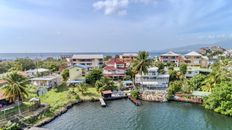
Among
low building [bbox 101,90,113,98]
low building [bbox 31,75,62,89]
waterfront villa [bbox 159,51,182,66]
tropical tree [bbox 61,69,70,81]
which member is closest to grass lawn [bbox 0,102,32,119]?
low building [bbox 31,75,62,89]

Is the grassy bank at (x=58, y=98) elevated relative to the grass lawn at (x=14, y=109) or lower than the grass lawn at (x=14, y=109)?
lower

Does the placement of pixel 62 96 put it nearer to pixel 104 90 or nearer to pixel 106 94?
pixel 106 94

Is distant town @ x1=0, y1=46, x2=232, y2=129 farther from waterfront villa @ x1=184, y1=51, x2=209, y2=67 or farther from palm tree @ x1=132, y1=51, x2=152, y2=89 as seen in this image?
waterfront villa @ x1=184, y1=51, x2=209, y2=67

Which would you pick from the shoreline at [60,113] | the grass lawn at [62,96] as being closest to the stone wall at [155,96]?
the grass lawn at [62,96]

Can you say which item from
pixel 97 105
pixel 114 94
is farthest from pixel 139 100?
pixel 97 105

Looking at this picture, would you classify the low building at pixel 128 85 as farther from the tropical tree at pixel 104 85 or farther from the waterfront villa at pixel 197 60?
the waterfront villa at pixel 197 60

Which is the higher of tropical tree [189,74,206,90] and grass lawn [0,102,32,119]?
tropical tree [189,74,206,90]
